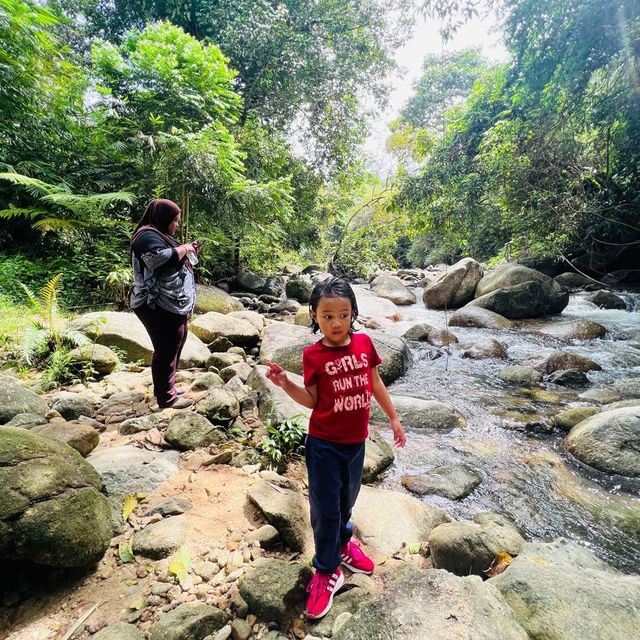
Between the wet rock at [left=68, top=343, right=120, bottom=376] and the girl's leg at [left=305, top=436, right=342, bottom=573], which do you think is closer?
the girl's leg at [left=305, top=436, right=342, bottom=573]

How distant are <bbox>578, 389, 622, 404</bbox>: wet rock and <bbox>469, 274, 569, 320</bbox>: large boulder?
5.23 m

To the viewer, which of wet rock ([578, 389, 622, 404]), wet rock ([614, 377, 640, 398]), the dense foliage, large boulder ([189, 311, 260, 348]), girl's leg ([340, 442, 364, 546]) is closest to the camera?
girl's leg ([340, 442, 364, 546])

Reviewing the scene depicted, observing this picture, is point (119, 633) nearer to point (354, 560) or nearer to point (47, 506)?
point (47, 506)

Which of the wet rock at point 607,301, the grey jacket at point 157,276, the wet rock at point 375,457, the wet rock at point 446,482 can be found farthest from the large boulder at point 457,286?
the grey jacket at point 157,276

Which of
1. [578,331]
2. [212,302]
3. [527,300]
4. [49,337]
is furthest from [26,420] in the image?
[527,300]

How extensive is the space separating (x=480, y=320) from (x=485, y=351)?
8.62ft

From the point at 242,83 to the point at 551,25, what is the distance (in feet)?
30.4

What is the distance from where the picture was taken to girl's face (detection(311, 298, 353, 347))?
5.60ft

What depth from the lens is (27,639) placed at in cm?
147

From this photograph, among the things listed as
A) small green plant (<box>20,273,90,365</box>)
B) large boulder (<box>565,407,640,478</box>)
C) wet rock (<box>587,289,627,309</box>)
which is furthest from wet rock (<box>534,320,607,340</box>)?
small green plant (<box>20,273,90,365</box>)

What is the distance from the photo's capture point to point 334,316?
5.65 ft

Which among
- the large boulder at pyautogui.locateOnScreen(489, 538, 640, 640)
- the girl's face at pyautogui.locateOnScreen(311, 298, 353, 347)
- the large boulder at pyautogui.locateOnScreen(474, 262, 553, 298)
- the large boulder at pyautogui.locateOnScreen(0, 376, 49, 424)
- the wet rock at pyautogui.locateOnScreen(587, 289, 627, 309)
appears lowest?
the large boulder at pyautogui.locateOnScreen(489, 538, 640, 640)

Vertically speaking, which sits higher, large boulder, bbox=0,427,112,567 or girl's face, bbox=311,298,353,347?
girl's face, bbox=311,298,353,347

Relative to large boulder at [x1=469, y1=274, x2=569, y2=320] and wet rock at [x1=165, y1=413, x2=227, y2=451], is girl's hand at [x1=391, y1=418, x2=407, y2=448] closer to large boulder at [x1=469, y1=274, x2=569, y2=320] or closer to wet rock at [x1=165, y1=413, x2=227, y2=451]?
wet rock at [x1=165, y1=413, x2=227, y2=451]
